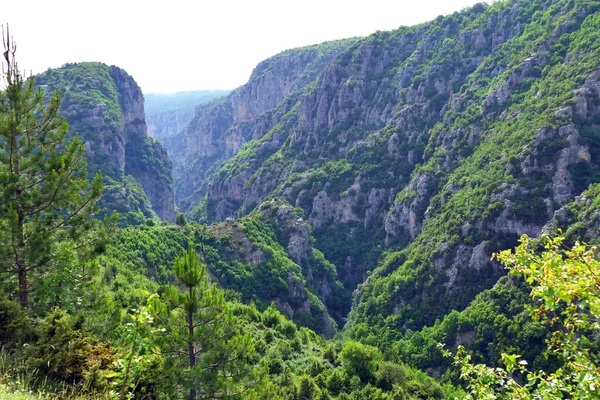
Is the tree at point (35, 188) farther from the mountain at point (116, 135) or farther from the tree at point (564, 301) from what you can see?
the mountain at point (116, 135)

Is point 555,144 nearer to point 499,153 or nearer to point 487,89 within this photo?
point 499,153

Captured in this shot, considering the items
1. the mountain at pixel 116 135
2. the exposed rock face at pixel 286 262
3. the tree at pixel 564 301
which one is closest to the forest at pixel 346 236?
the tree at pixel 564 301

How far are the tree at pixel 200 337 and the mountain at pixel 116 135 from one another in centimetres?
10889

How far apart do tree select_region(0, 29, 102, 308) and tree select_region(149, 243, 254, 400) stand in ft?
21.5

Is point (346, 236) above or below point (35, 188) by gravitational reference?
below

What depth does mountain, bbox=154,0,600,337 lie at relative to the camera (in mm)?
81000

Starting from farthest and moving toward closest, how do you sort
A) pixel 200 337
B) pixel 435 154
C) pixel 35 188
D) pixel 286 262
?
pixel 435 154
pixel 286 262
pixel 35 188
pixel 200 337

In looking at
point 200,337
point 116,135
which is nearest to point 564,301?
point 200,337

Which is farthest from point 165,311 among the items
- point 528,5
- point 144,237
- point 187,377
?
point 528,5

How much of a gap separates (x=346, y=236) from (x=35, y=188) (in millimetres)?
116087

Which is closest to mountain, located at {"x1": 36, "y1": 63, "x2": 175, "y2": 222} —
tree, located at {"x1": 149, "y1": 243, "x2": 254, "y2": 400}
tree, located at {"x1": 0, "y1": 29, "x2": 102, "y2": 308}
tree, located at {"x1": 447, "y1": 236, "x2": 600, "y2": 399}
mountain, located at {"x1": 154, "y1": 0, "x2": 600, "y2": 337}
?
mountain, located at {"x1": 154, "y1": 0, "x2": 600, "y2": 337}

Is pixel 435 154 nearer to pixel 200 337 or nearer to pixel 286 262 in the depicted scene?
pixel 286 262

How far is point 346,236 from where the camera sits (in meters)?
129

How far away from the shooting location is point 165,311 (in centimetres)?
1565
